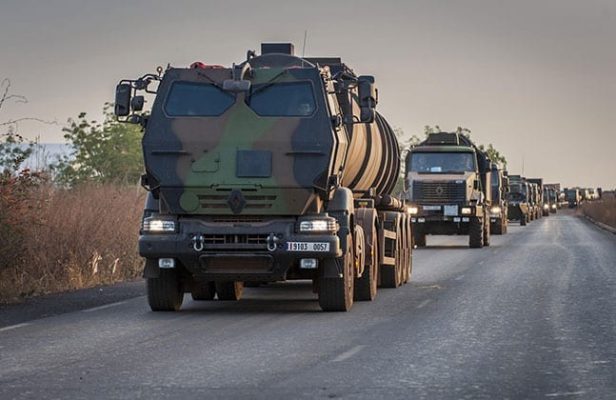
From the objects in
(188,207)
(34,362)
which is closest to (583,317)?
(188,207)

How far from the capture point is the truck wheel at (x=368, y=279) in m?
18.4

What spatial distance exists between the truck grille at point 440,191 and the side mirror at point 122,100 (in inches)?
924

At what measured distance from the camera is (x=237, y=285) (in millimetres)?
18953

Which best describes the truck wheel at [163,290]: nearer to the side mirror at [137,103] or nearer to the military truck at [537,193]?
the side mirror at [137,103]

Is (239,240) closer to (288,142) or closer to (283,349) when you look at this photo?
(288,142)

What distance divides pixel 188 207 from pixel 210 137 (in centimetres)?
86

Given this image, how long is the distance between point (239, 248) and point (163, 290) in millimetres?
1298

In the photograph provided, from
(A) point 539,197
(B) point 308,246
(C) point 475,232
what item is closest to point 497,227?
(C) point 475,232

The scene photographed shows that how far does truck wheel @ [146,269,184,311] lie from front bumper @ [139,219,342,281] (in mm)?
555

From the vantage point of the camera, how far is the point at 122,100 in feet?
53.0

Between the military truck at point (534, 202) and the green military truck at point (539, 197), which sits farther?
the green military truck at point (539, 197)

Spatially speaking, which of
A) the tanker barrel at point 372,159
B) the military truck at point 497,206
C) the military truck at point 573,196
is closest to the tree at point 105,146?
the military truck at point 497,206

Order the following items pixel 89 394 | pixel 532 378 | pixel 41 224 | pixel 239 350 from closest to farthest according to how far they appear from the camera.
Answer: pixel 89 394
pixel 532 378
pixel 239 350
pixel 41 224

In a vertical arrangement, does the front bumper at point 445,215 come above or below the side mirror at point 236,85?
below
